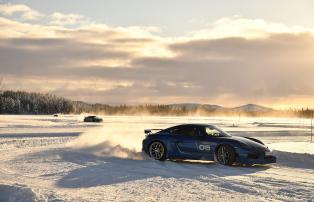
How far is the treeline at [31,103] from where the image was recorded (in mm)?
164000

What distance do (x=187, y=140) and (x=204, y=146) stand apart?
28.0 inches

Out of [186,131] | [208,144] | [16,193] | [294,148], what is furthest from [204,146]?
[16,193]

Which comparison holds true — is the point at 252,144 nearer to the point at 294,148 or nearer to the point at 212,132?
the point at 212,132

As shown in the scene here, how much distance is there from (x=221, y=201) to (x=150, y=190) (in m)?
1.92

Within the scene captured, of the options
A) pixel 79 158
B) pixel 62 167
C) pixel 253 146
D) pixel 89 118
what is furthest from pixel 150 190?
pixel 89 118

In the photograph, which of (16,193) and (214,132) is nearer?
(16,193)

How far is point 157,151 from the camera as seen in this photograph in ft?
56.6

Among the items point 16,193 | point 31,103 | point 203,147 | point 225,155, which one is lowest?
point 16,193

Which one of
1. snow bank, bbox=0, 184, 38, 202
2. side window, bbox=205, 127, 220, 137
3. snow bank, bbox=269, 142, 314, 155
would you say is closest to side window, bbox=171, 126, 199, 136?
side window, bbox=205, 127, 220, 137

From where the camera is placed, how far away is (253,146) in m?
15.8

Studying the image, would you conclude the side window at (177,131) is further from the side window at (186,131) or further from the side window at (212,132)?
the side window at (212,132)

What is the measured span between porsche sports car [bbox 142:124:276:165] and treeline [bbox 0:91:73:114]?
500 ft

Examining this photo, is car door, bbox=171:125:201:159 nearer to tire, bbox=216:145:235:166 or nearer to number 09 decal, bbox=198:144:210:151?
number 09 decal, bbox=198:144:210:151

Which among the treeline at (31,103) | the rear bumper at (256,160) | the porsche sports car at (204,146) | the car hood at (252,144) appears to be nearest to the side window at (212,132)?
the porsche sports car at (204,146)
